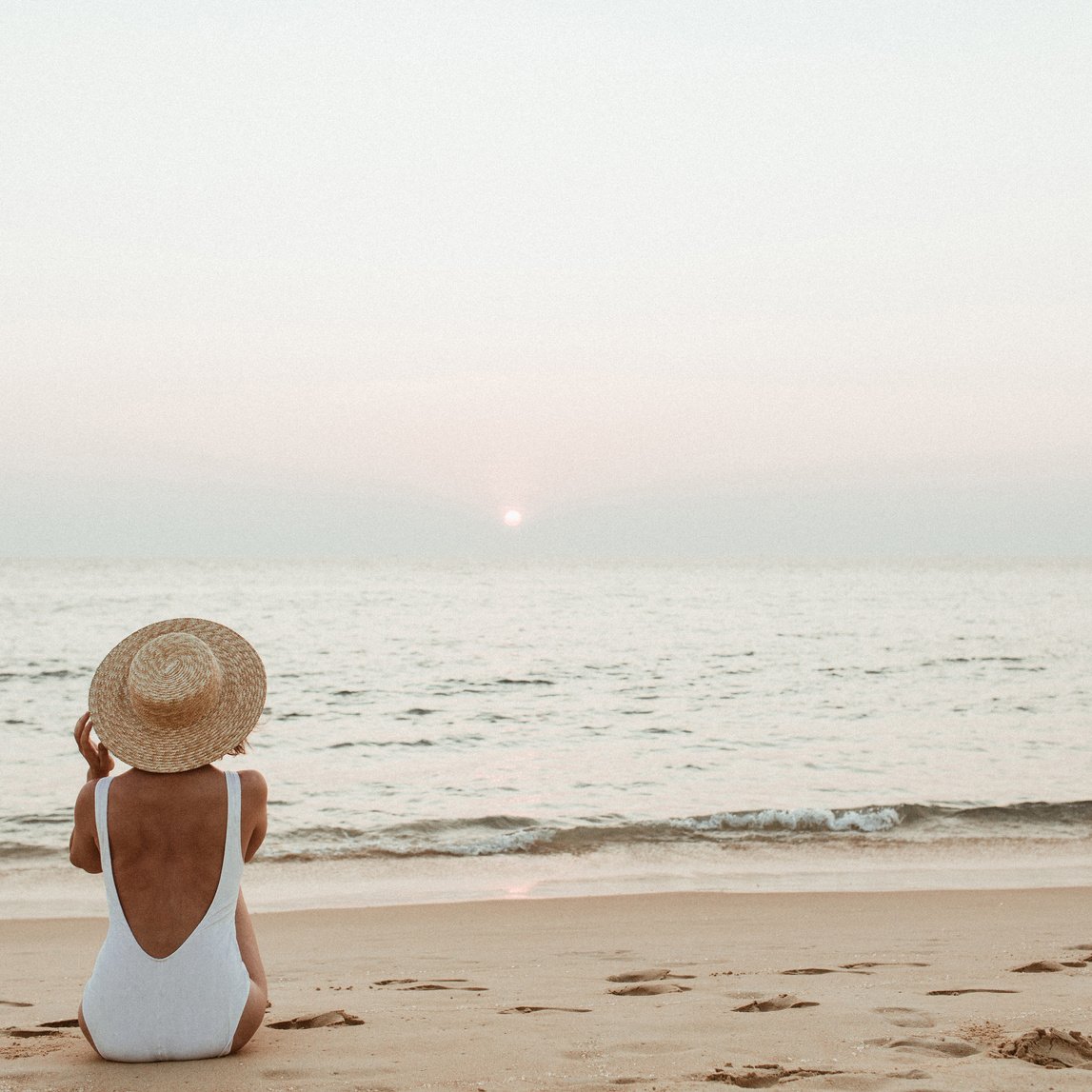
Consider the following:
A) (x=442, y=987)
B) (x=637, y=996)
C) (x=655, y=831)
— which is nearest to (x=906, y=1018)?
(x=637, y=996)

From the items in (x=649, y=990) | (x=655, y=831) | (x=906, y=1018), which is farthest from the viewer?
(x=655, y=831)

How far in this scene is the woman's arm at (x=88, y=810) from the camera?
3.56 meters

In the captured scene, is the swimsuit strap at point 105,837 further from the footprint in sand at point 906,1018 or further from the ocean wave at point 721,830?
the ocean wave at point 721,830

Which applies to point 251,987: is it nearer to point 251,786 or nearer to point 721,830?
point 251,786

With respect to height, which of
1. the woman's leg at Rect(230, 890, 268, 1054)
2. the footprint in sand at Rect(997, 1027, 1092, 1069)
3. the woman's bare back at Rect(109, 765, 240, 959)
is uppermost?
the woman's bare back at Rect(109, 765, 240, 959)

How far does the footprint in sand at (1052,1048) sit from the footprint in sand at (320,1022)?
8.12 feet

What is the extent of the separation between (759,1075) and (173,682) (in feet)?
7.48

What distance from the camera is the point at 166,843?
359 centimetres

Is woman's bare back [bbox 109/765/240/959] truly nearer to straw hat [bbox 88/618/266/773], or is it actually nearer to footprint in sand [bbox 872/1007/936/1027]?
straw hat [bbox 88/618/266/773]

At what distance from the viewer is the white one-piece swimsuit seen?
359 cm

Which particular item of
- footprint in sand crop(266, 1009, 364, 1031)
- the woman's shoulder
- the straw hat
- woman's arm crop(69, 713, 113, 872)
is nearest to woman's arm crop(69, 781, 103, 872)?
woman's arm crop(69, 713, 113, 872)

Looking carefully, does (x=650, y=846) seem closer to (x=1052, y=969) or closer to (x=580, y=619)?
(x=1052, y=969)

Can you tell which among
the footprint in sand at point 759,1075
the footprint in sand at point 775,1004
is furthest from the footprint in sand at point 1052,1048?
the footprint in sand at point 775,1004

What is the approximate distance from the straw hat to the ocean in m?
5.49
